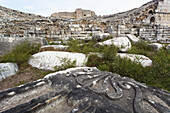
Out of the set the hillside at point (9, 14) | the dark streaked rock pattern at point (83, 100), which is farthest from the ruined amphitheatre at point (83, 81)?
the hillside at point (9, 14)

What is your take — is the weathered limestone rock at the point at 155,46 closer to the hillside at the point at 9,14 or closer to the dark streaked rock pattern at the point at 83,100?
the dark streaked rock pattern at the point at 83,100

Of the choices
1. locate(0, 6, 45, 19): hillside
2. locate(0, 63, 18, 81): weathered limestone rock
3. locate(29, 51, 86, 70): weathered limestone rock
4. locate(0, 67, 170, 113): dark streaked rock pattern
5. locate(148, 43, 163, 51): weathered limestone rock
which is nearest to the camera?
locate(0, 67, 170, 113): dark streaked rock pattern

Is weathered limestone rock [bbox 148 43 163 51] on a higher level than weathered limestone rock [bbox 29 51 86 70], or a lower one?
higher

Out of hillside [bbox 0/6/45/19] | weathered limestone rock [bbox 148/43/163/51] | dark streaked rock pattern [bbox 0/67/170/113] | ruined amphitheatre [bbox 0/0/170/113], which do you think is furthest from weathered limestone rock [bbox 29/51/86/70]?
hillside [bbox 0/6/45/19]

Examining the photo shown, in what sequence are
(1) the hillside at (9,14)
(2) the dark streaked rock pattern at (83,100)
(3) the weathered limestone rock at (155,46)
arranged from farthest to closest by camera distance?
1. (1) the hillside at (9,14)
2. (3) the weathered limestone rock at (155,46)
3. (2) the dark streaked rock pattern at (83,100)

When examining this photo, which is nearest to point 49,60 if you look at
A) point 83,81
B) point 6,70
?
point 6,70

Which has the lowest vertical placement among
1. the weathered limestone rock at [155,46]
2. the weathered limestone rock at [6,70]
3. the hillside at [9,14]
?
the weathered limestone rock at [6,70]

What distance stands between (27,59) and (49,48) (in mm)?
1025

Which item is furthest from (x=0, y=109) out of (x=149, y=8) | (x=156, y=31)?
(x=149, y=8)

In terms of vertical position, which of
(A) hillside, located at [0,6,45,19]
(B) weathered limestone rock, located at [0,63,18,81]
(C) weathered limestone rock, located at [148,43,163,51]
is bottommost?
(B) weathered limestone rock, located at [0,63,18,81]

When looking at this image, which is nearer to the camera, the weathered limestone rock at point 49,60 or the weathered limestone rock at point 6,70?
the weathered limestone rock at point 6,70

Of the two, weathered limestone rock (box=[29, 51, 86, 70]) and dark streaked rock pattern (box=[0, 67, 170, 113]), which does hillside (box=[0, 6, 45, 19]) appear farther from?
dark streaked rock pattern (box=[0, 67, 170, 113])

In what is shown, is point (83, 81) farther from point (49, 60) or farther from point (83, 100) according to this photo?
point (49, 60)

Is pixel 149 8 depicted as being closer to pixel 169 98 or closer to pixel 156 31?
pixel 156 31
